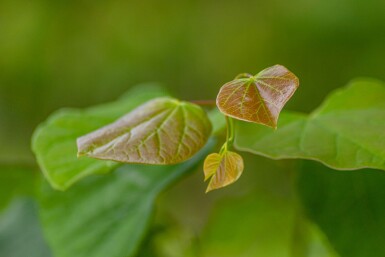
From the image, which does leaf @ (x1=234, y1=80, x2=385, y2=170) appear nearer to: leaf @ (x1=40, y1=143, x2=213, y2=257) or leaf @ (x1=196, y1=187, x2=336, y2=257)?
leaf @ (x1=40, y1=143, x2=213, y2=257)

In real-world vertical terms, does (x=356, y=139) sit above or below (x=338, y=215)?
above

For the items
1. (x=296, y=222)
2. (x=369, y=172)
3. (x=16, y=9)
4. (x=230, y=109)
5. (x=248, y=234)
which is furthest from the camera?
(x=16, y=9)

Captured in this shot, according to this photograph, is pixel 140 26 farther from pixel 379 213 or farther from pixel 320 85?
pixel 379 213

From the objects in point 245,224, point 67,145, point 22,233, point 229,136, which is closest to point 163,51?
point 245,224

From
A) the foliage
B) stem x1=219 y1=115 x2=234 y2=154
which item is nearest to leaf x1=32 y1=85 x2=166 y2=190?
the foliage

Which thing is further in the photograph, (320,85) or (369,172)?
(320,85)

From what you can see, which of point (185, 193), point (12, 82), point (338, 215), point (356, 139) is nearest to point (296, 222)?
point (338, 215)

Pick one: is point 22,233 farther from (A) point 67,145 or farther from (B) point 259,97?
(B) point 259,97
